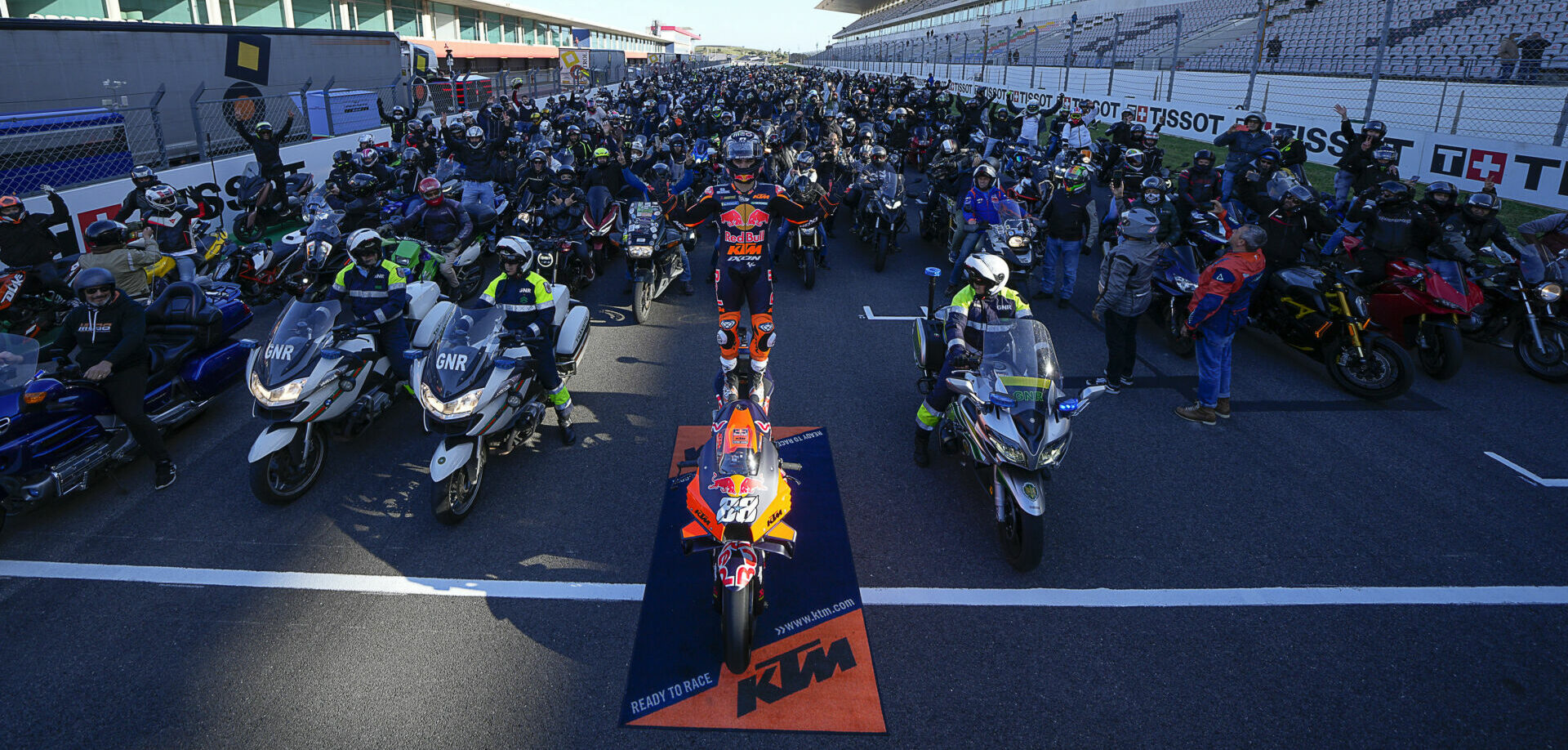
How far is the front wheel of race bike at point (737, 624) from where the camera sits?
3.71 meters

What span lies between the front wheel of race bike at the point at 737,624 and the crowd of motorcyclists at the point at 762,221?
2.15 m

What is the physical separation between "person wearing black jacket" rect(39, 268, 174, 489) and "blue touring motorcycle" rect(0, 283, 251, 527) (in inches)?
6.8

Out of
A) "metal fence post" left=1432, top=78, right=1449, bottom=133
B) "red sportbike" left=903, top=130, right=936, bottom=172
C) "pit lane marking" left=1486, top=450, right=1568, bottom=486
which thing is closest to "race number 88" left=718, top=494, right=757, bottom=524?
"pit lane marking" left=1486, top=450, right=1568, bottom=486

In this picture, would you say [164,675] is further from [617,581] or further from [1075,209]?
[1075,209]

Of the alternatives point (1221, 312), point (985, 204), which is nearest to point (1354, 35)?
point (985, 204)

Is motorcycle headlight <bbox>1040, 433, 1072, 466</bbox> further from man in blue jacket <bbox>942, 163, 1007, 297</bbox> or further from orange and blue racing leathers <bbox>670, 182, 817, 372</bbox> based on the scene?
man in blue jacket <bbox>942, 163, 1007, 297</bbox>

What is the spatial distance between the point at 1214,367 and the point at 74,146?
1498 cm

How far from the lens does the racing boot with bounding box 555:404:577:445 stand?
6281mm

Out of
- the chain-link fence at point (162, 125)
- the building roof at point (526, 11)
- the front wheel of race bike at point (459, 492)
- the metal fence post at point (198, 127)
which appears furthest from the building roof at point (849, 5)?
the front wheel of race bike at point (459, 492)

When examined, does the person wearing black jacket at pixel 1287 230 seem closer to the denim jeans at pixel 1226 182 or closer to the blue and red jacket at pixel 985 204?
the blue and red jacket at pixel 985 204

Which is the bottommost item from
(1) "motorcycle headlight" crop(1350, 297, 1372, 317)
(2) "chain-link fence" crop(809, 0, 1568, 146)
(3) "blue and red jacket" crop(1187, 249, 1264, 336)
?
(1) "motorcycle headlight" crop(1350, 297, 1372, 317)

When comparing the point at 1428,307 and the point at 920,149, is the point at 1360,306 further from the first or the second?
the point at 920,149

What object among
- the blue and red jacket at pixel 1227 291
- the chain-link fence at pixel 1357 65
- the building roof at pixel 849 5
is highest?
the building roof at pixel 849 5

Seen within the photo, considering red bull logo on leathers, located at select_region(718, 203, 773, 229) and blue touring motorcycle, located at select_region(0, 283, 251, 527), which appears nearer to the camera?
blue touring motorcycle, located at select_region(0, 283, 251, 527)
